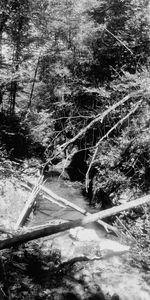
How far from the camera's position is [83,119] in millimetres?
12445

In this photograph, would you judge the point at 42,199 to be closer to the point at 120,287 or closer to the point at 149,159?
the point at 149,159

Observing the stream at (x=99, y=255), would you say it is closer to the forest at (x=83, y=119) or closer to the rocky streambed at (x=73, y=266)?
the rocky streambed at (x=73, y=266)

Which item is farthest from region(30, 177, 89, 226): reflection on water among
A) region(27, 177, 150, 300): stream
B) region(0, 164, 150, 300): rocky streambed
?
region(0, 164, 150, 300): rocky streambed

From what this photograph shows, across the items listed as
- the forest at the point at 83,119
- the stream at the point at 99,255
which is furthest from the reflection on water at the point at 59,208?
the forest at the point at 83,119

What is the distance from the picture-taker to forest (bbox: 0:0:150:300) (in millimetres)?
6414

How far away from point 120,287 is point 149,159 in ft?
14.7

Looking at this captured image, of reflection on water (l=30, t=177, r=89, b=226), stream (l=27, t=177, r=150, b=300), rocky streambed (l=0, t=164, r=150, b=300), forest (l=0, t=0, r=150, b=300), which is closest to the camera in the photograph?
rocky streambed (l=0, t=164, r=150, b=300)

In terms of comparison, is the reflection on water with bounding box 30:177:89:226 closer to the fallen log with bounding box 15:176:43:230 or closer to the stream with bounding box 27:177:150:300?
the stream with bounding box 27:177:150:300

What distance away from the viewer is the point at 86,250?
285 inches

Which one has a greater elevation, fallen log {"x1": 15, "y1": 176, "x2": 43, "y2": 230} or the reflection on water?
fallen log {"x1": 15, "y1": 176, "x2": 43, "y2": 230}

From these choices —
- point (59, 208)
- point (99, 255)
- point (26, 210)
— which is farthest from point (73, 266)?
point (59, 208)

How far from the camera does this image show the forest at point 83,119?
641 cm

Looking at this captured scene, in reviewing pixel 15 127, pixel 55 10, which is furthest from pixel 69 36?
pixel 15 127

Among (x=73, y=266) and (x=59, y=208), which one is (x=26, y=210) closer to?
(x=59, y=208)
